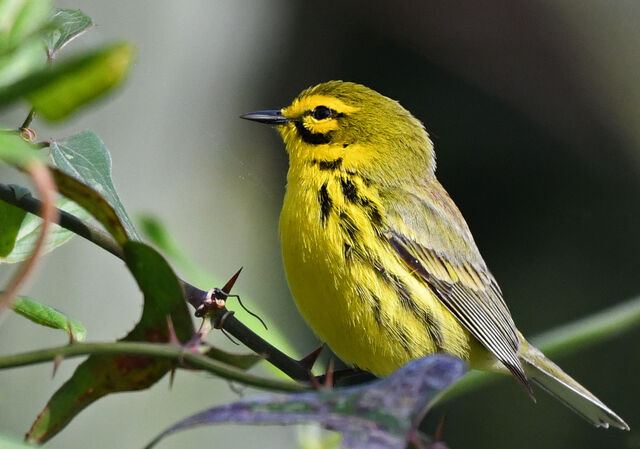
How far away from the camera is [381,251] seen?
3.01m

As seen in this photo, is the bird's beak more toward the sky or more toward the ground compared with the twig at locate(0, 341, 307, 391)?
more toward the sky

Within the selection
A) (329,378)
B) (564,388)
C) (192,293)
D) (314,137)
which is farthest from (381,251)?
(329,378)

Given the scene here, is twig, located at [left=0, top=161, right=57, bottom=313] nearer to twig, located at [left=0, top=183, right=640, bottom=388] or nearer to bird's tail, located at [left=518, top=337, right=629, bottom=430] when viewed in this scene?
twig, located at [left=0, top=183, right=640, bottom=388]

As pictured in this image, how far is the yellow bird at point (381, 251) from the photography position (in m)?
2.87

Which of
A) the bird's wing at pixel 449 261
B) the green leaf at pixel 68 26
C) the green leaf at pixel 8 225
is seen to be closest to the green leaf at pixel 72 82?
the green leaf at pixel 68 26

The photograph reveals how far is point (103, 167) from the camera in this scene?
1.04m

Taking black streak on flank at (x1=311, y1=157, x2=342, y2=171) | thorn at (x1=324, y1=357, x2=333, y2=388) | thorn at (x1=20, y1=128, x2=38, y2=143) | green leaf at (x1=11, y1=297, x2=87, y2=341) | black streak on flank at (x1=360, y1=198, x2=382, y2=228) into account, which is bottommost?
thorn at (x1=324, y1=357, x2=333, y2=388)

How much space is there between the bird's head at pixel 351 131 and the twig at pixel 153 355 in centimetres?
245

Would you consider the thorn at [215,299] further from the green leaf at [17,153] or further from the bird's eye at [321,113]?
the bird's eye at [321,113]

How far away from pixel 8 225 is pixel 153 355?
1.71 ft

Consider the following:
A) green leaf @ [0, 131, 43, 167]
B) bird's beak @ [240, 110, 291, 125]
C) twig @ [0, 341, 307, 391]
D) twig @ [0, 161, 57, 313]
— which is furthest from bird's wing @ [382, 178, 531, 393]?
green leaf @ [0, 131, 43, 167]

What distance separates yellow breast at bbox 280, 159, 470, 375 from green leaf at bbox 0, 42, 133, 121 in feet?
7.43

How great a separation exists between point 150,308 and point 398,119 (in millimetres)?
2798

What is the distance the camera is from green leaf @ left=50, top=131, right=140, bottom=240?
1014 millimetres
